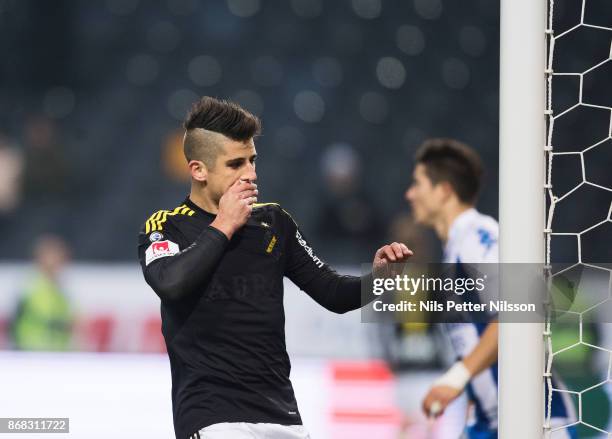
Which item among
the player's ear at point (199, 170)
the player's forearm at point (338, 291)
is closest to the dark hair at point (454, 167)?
the player's forearm at point (338, 291)

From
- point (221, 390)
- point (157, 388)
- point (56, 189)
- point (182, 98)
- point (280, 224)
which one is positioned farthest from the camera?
point (182, 98)

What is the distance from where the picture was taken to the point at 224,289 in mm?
A: 2418

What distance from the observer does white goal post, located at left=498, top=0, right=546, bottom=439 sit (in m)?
2.34

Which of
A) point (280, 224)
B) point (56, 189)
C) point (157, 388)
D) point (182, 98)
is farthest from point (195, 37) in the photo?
point (280, 224)

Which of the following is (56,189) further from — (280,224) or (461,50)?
(280,224)

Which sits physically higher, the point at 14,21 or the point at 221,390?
the point at 14,21

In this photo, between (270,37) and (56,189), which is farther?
(270,37)

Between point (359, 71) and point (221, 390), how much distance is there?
6.83 meters

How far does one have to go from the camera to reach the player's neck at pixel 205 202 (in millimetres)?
2543

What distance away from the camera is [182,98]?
8.83 meters

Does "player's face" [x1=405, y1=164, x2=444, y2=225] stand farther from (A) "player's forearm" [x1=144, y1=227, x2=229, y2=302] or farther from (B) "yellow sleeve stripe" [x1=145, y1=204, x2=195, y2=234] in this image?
(A) "player's forearm" [x1=144, y1=227, x2=229, y2=302]

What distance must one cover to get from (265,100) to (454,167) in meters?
4.67

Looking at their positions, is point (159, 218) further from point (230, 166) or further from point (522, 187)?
point (522, 187)

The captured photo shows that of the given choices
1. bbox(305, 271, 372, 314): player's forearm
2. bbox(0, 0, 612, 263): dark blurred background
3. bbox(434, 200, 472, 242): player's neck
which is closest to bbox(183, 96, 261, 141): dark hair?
bbox(305, 271, 372, 314): player's forearm
